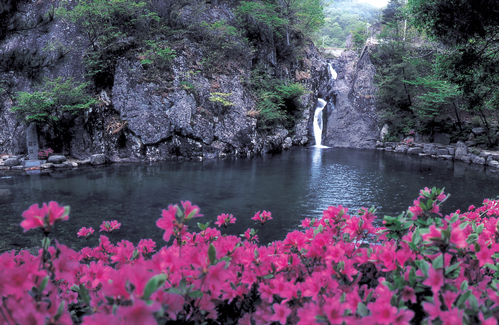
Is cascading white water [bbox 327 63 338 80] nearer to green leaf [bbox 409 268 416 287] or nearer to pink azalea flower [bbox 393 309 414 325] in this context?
green leaf [bbox 409 268 416 287]

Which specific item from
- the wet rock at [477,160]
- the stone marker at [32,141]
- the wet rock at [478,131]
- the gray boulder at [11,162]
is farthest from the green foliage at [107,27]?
the wet rock at [478,131]

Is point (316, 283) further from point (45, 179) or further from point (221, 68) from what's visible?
point (221, 68)

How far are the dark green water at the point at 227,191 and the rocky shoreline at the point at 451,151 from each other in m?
0.96

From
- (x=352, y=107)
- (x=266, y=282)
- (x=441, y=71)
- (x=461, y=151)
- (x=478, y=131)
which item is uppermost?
(x=352, y=107)

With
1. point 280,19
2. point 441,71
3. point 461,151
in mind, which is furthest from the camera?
point 280,19

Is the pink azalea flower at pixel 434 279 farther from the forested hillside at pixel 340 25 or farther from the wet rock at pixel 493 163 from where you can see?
the forested hillside at pixel 340 25

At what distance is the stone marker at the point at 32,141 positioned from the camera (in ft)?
41.1

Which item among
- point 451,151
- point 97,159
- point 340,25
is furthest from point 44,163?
point 340,25

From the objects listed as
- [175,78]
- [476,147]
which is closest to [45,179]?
[175,78]

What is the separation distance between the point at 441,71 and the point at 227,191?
6.41 m

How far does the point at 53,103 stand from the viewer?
1267 centimetres

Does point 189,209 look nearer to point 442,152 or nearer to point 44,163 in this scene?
point 44,163

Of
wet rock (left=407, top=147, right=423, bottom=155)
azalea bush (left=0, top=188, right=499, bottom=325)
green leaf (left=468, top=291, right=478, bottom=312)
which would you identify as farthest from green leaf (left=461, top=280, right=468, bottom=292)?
wet rock (left=407, top=147, right=423, bottom=155)

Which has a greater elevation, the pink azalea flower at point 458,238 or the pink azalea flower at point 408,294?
the pink azalea flower at point 458,238
